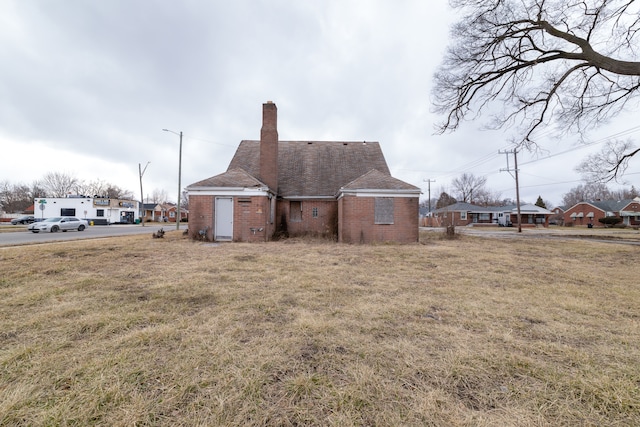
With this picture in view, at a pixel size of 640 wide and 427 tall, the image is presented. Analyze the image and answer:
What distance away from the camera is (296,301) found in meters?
4.48

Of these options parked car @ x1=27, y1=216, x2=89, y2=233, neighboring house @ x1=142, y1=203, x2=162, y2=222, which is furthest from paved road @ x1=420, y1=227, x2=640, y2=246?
neighboring house @ x1=142, y1=203, x2=162, y2=222

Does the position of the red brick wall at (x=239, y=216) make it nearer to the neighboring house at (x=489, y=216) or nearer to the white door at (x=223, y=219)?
the white door at (x=223, y=219)

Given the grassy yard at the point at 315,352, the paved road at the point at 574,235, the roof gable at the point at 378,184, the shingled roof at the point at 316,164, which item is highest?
the shingled roof at the point at 316,164

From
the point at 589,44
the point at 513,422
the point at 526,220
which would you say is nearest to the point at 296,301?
the point at 513,422

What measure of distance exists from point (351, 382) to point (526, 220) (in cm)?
5792

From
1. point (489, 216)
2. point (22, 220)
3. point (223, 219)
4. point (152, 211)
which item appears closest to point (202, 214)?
point (223, 219)

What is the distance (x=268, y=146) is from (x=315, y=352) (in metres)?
14.6

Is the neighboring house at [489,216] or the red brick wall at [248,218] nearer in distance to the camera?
the red brick wall at [248,218]

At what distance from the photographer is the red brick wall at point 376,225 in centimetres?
1343

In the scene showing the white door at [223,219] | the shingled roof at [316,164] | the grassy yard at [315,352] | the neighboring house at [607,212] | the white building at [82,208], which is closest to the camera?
the grassy yard at [315,352]

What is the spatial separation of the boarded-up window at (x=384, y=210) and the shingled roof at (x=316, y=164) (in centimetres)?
374

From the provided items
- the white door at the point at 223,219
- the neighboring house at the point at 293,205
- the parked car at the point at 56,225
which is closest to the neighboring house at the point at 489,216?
the neighboring house at the point at 293,205

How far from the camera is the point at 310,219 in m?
16.8

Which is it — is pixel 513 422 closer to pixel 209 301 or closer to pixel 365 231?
pixel 209 301
